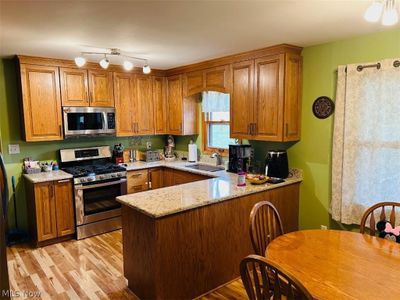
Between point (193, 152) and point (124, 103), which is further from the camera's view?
Answer: point (193, 152)

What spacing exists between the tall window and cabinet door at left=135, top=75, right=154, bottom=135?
0.86 metres

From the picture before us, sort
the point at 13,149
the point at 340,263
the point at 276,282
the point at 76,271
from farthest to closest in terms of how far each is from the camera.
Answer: the point at 13,149, the point at 76,271, the point at 340,263, the point at 276,282

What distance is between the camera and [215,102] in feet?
14.3

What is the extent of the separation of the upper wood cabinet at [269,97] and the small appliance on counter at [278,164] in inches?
7.7

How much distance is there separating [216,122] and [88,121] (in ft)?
6.10

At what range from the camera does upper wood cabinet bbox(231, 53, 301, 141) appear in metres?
3.13

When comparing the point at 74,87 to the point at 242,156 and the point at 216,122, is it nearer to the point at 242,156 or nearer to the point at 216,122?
the point at 216,122

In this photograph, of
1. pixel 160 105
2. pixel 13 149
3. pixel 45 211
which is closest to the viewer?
pixel 45 211

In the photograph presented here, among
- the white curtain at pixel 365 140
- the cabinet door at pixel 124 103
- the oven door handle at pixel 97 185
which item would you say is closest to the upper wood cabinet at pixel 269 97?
the white curtain at pixel 365 140

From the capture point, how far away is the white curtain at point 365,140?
103 inches

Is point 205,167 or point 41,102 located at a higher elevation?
point 41,102

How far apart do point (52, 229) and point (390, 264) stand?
3502 millimetres

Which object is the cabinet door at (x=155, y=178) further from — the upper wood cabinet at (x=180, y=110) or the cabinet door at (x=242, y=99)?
the cabinet door at (x=242, y=99)

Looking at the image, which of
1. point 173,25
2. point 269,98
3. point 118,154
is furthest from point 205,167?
point 173,25
